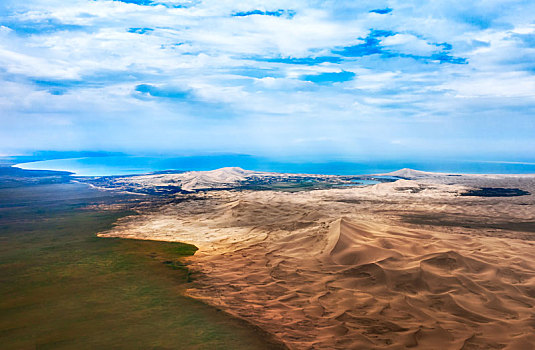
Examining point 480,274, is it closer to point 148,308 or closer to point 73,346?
point 148,308

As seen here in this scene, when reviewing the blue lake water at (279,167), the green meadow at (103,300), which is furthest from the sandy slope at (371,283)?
the blue lake water at (279,167)

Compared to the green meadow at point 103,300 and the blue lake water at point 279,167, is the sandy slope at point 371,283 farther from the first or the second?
the blue lake water at point 279,167

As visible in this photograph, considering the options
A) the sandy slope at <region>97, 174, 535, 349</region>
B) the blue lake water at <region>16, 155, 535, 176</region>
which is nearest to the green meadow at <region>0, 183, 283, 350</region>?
the sandy slope at <region>97, 174, 535, 349</region>

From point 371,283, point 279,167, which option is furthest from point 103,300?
point 279,167

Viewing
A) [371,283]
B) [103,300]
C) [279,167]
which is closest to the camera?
[103,300]

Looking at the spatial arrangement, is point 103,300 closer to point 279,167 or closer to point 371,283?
point 371,283

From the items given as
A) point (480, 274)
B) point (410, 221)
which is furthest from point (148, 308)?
point (410, 221)

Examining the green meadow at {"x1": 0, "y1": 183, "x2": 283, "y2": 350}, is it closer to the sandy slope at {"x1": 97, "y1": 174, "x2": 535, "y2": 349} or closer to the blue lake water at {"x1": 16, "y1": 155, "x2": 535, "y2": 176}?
the sandy slope at {"x1": 97, "y1": 174, "x2": 535, "y2": 349}
